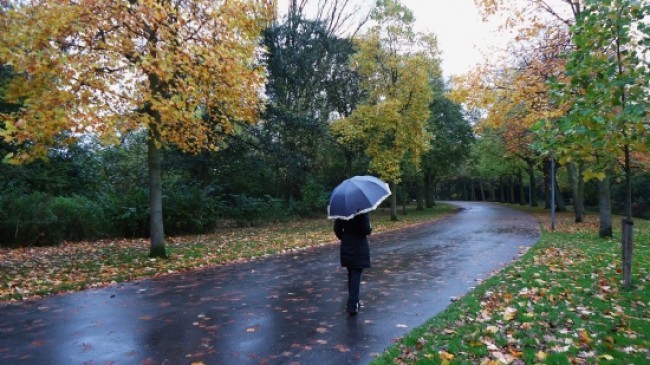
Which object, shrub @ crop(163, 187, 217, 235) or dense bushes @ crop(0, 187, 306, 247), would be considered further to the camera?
shrub @ crop(163, 187, 217, 235)

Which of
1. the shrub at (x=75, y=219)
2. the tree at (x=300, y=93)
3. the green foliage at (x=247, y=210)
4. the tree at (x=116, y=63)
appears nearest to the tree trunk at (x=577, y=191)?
Result: the tree at (x=300, y=93)

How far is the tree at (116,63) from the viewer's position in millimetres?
7867

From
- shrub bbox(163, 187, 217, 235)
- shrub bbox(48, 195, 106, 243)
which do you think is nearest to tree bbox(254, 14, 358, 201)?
shrub bbox(163, 187, 217, 235)

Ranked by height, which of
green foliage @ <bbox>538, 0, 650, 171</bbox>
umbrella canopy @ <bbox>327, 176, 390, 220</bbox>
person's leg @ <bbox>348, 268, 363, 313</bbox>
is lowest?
person's leg @ <bbox>348, 268, 363, 313</bbox>

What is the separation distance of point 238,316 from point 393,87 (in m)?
20.2

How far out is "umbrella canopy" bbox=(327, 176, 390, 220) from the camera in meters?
5.69

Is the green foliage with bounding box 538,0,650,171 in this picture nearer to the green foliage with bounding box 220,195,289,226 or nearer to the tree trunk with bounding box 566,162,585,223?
the green foliage with bounding box 220,195,289,226

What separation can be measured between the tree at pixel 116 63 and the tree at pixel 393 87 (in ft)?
43.9

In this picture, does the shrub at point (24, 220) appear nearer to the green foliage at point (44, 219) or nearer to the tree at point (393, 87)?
the green foliage at point (44, 219)

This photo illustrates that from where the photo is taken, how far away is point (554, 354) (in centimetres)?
415

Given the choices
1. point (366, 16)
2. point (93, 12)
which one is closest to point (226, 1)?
point (93, 12)

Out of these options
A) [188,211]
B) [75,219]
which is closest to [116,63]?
[75,219]

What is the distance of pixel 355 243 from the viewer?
6.06 metres

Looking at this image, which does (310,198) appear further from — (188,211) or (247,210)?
(188,211)
